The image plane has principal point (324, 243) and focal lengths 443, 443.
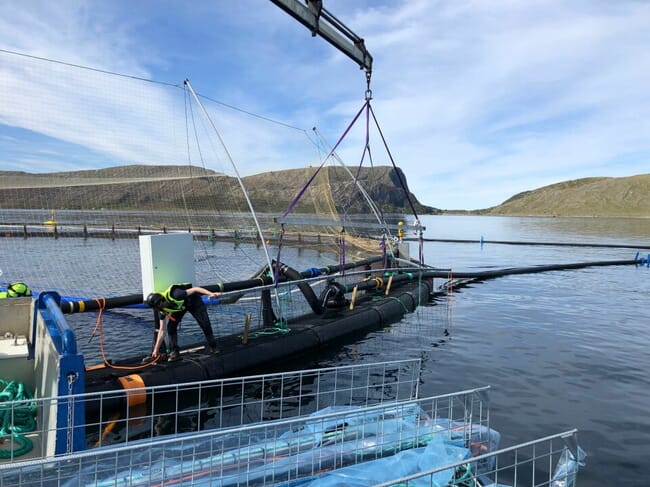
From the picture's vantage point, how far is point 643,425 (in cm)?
842

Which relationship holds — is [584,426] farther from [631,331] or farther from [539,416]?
[631,331]

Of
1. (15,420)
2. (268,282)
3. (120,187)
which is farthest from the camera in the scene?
(120,187)

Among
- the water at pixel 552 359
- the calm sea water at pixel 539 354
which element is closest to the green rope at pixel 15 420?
the calm sea water at pixel 539 354

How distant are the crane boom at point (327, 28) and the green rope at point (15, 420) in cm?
987

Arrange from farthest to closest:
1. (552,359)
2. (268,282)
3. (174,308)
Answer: (268,282) → (552,359) → (174,308)

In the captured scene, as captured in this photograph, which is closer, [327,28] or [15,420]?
[15,420]

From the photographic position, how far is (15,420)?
5.75m

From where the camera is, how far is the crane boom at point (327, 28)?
11.8 meters

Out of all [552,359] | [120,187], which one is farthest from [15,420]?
[552,359]

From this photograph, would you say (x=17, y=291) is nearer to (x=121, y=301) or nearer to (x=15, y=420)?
(x=121, y=301)

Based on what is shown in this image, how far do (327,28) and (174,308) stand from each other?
31.8 feet

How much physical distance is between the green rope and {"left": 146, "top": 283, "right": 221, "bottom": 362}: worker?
8.39 ft

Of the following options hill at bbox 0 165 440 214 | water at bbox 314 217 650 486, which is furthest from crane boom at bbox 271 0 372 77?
water at bbox 314 217 650 486

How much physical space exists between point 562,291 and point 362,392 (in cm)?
1865
